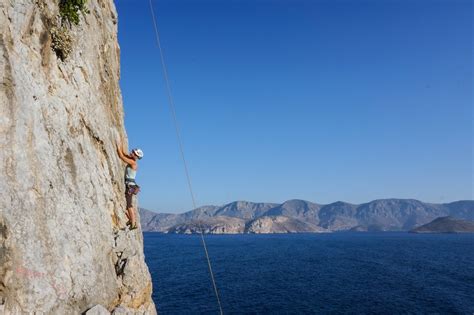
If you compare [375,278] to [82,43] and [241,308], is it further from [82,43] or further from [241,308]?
[82,43]

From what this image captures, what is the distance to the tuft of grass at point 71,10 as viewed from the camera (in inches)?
599

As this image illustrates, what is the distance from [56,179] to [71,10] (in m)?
7.98

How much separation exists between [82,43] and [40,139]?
6.80m

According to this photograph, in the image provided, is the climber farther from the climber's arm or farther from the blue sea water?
the blue sea water

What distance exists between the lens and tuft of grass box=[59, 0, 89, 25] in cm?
1520

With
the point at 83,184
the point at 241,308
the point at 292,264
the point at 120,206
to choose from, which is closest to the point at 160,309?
the point at 241,308

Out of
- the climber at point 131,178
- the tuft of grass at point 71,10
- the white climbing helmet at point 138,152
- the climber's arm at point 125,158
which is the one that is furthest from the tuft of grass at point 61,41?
the climber's arm at point 125,158

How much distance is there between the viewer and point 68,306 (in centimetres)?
1234

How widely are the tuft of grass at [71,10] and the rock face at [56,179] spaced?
0.50 meters

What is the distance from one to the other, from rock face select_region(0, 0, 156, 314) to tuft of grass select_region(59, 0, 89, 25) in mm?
496

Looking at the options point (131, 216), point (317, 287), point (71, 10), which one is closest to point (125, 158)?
point (131, 216)

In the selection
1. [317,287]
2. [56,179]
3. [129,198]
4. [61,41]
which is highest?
[61,41]

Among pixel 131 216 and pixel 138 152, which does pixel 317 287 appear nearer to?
pixel 131 216

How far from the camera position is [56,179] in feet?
42.7
